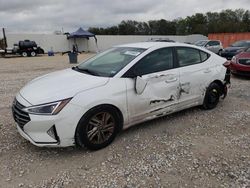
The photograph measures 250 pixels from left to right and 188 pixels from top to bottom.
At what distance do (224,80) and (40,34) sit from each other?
96.9 feet

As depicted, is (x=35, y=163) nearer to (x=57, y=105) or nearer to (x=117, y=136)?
(x=57, y=105)

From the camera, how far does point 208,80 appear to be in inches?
185

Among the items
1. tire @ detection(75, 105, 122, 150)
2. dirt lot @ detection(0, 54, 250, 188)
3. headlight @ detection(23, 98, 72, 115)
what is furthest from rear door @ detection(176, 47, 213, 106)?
headlight @ detection(23, 98, 72, 115)

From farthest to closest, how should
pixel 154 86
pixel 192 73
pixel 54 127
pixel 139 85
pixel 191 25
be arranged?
A: pixel 191 25, pixel 192 73, pixel 154 86, pixel 139 85, pixel 54 127

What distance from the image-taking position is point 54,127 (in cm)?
296

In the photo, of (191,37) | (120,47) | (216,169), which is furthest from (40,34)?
(216,169)

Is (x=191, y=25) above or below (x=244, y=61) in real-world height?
above

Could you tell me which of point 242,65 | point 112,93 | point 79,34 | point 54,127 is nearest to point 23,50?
point 79,34

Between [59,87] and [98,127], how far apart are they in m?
0.75

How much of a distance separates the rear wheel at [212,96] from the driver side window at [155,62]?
1.19m

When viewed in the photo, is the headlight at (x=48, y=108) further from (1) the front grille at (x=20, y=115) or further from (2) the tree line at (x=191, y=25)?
(2) the tree line at (x=191, y=25)

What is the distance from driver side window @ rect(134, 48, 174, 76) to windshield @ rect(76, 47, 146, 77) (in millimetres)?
161

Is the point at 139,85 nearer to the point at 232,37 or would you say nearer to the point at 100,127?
the point at 100,127

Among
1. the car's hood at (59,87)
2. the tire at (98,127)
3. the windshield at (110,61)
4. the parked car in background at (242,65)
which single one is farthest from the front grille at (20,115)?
the parked car in background at (242,65)
